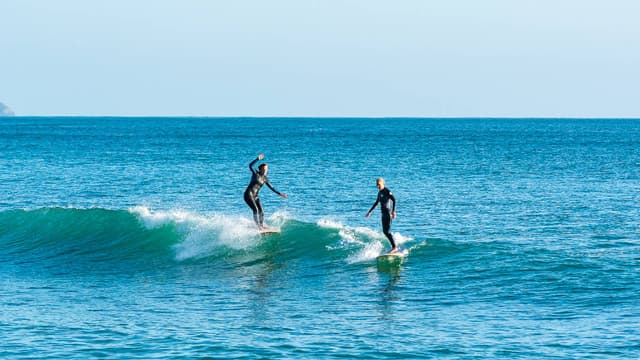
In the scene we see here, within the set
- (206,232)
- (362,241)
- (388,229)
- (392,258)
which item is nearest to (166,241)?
(206,232)

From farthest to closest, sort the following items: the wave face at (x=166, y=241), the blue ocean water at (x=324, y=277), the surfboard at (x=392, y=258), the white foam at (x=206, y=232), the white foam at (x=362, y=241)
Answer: the white foam at (x=206, y=232) < the wave face at (x=166, y=241) < the white foam at (x=362, y=241) < the surfboard at (x=392, y=258) < the blue ocean water at (x=324, y=277)

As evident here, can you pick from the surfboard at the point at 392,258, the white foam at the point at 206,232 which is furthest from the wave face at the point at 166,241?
the surfboard at the point at 392,258

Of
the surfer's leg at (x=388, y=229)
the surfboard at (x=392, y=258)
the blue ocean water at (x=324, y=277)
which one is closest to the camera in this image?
the blue ocean water at (x=324, y=277)

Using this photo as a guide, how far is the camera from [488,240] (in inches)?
943

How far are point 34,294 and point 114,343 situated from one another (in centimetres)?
499

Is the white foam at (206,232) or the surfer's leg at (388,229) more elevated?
the surfer's leg at (388,229)

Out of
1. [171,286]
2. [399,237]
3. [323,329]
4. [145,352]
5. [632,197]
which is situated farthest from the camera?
[632,197]

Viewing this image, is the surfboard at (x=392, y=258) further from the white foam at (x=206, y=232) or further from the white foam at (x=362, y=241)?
the white foam at (x=206, y=232)

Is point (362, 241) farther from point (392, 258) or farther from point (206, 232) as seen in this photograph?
point (206, 232)

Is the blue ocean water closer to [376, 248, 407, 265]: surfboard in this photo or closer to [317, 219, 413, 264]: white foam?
[317, 219, 413, 264]: white foam

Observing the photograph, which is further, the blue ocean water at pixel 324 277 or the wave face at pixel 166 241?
the wave face at pixel 166 241

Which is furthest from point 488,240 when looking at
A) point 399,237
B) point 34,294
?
point 34,294

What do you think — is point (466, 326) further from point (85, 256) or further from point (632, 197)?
point (632, 197)

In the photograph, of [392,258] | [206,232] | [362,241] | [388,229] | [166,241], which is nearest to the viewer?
[392,258]
